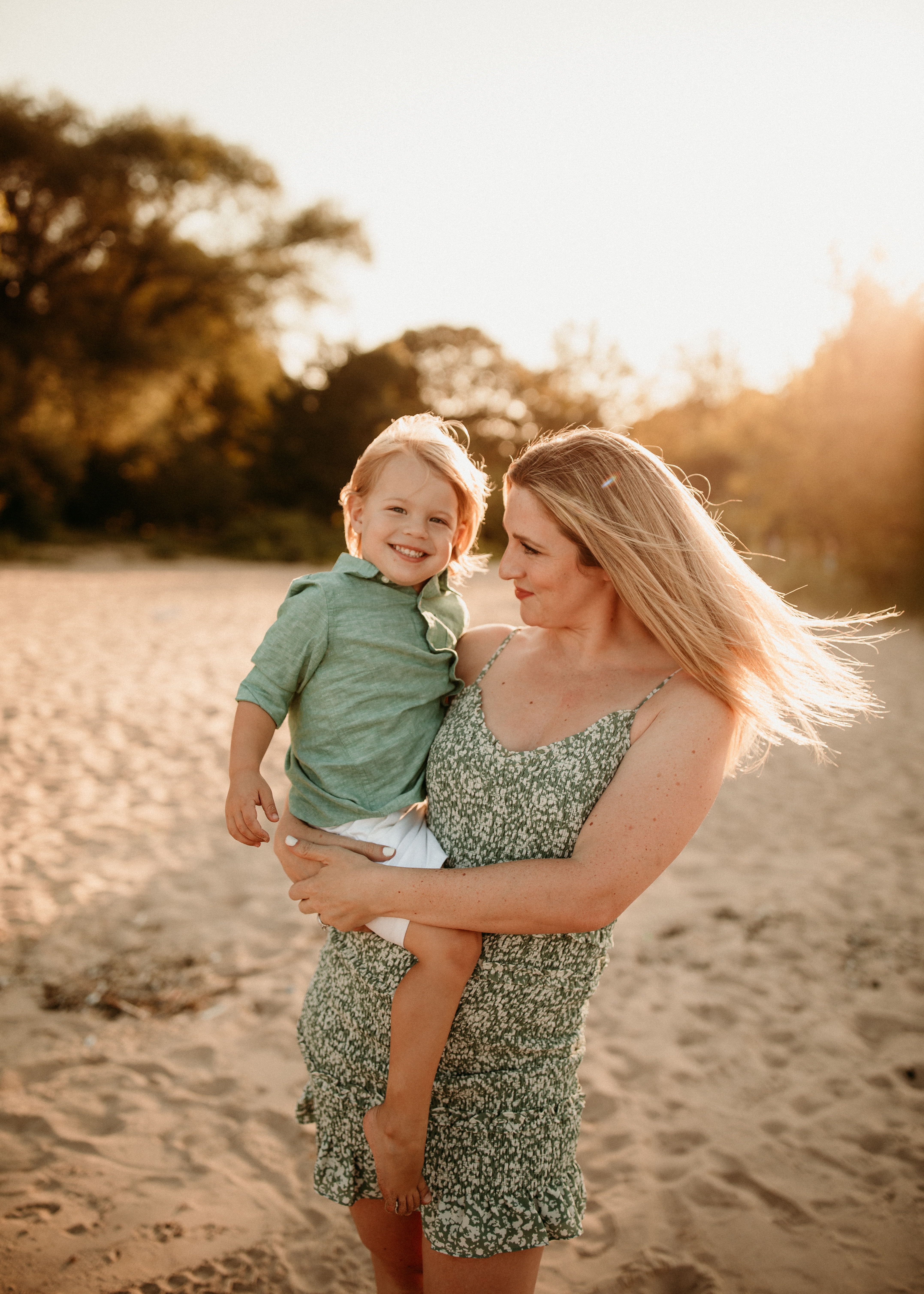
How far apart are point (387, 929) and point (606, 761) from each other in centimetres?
53

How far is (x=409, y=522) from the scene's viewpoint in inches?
78.5

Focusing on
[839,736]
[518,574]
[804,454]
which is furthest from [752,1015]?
[804,454]

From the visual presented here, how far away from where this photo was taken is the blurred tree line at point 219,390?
1797 centimetres

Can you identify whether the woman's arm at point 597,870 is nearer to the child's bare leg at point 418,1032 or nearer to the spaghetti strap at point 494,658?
the child's bare leg at point 418,1032

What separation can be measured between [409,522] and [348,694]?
43cm

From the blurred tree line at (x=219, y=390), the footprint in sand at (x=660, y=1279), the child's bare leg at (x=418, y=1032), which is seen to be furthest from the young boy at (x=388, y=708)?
the blurred tree line at (x=219, y=390)

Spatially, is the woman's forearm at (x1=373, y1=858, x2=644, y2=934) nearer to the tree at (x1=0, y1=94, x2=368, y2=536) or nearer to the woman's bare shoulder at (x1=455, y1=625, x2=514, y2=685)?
the woman's bare shoulder at (x1=455, y1=625, x2=514, y2=685)

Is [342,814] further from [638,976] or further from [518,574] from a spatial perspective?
[638,976]

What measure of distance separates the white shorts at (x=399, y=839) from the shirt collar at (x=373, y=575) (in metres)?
0.51

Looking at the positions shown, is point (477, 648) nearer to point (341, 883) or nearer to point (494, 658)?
point (494, 658)

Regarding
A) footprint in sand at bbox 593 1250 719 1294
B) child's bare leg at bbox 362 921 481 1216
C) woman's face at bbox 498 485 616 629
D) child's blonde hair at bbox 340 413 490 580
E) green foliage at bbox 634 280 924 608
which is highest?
green foliage at bbox 634 280 924 608

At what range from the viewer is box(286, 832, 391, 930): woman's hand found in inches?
63.8

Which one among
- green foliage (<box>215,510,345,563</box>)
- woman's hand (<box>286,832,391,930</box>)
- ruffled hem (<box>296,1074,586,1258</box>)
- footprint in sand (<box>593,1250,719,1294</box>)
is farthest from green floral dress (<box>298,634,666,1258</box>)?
green foliage (<box>215,510,345,563</box>)

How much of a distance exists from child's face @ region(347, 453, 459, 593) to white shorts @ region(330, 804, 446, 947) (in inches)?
21.3
